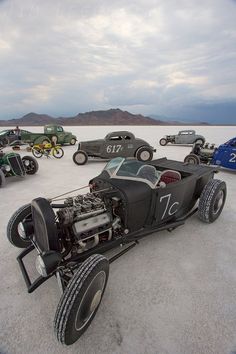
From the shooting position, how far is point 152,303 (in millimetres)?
2295

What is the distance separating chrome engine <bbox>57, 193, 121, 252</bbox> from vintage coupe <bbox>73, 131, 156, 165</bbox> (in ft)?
20.9

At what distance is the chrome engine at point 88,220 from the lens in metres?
2.48

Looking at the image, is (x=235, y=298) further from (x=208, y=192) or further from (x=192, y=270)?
(x=208, y=192)

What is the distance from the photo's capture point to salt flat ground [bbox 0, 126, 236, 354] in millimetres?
1902

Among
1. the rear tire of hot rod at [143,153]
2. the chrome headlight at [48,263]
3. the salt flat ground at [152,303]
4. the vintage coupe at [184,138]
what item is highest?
the vintage coupe at [184,138]

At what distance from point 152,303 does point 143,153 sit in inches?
293

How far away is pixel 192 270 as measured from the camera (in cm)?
278

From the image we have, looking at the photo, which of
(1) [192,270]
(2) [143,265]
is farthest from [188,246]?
(2) [143,265]

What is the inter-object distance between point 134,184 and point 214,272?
5.25 feet

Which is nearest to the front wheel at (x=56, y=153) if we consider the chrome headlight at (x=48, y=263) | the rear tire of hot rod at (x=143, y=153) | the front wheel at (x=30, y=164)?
the front wheel at (x=30, y=164)

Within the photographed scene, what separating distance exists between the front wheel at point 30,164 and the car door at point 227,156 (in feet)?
22.1

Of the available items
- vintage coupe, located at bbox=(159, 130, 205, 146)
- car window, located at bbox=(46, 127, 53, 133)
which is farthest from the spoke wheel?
vintage coupe, located at bbox=(159, 130, 205, 146)

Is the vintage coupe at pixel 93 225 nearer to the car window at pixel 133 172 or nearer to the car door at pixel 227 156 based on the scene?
the car window at pixel 133 172

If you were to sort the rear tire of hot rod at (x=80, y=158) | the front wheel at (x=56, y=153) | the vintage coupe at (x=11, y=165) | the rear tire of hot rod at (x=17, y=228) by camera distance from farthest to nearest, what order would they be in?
the front wheel at (x=56, y=153) → the rear tire of hot rod at (x=80, y=158) → the vintage coupe at (x=11, y=165) → the rear tire of hot rod at (x=17, y=228)
